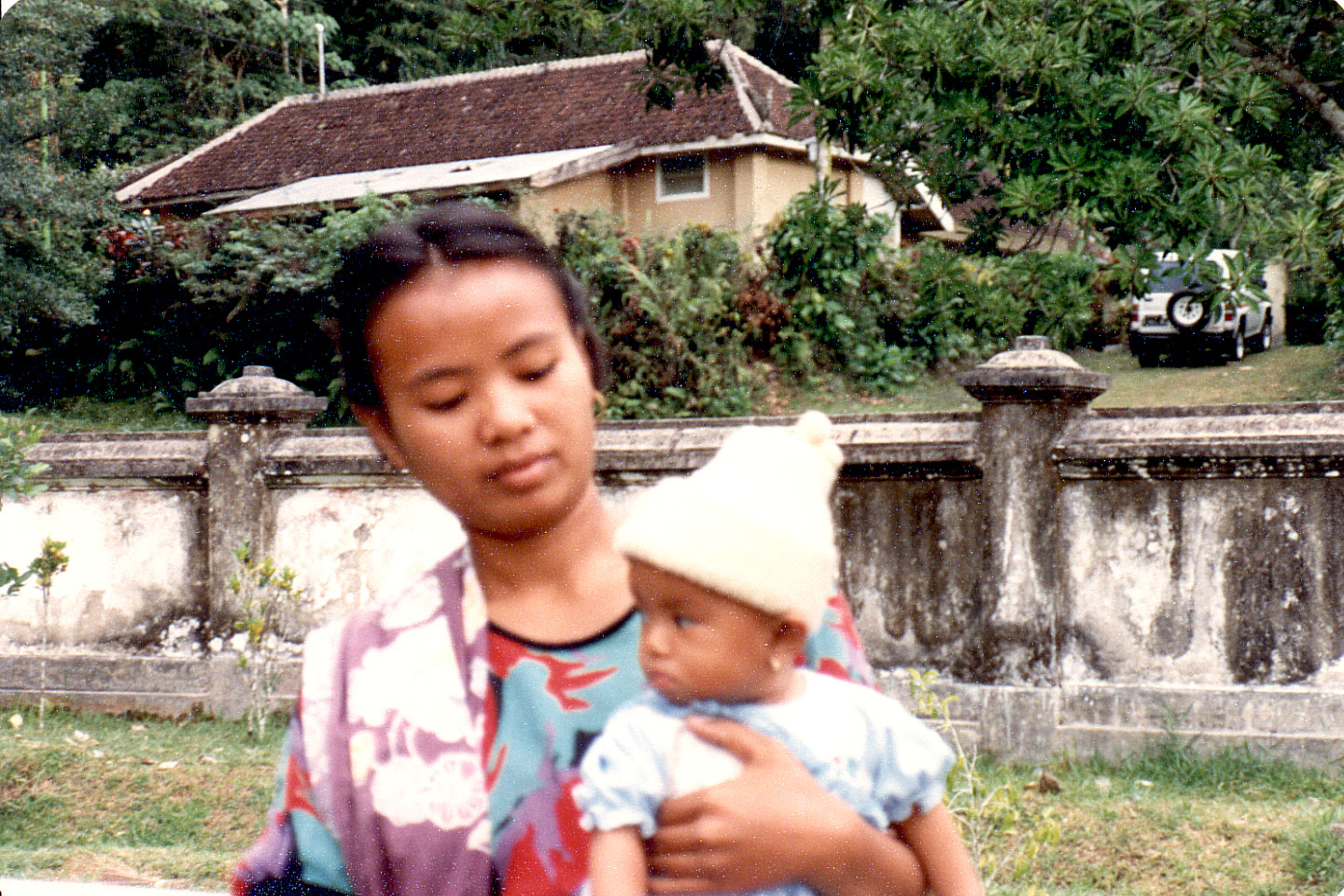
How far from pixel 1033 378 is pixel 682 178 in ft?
38.1

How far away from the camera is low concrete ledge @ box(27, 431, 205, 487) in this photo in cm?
646

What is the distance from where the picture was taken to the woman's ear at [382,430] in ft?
4.19

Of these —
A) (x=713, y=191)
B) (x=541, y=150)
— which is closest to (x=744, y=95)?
(x=713, y=191)

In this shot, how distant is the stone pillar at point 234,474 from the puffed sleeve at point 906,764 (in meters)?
5.61

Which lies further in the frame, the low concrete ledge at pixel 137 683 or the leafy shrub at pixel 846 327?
the leafy shrub at pixel 846 327

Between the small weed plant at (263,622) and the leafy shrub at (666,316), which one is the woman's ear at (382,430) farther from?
the leafy shrub at (666,316)

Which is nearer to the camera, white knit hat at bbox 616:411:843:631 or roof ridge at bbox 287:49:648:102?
white knit hat at bbox 616:411:843:631

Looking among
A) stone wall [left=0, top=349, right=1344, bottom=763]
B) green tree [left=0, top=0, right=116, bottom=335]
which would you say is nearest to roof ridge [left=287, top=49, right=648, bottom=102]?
green tree [left=0, top=0, right=116, bottom=335]

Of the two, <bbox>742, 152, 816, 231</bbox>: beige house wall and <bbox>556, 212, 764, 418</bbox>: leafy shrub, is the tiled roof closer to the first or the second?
<bbox>742, 152, 816, 231</bbox>: beige house wall

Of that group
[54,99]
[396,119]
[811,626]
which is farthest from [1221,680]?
[396,119]

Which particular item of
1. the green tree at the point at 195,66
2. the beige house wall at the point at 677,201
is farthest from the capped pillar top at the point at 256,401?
the green tree at the point at 195,66

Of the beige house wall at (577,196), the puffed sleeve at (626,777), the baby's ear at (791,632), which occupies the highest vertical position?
the beige house wall at (577,196)

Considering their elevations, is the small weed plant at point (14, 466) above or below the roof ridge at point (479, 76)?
below

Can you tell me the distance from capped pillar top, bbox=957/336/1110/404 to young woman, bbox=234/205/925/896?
166 inches
